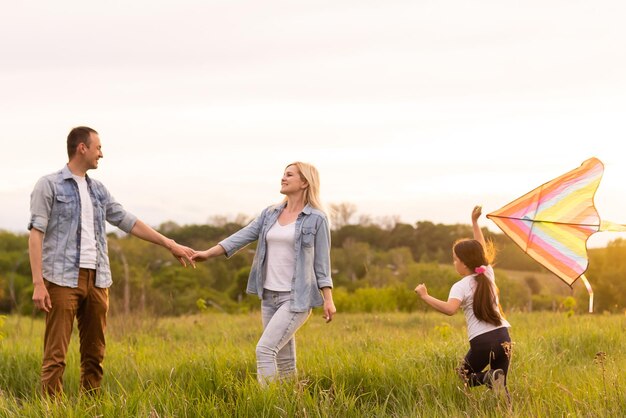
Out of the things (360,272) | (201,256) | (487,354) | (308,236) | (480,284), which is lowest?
(360,272)

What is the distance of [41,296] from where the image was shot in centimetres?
611

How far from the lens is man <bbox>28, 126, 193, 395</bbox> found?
6.28m

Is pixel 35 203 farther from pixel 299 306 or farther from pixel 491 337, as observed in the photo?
pixel 491 337

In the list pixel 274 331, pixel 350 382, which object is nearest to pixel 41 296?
pixel 274 331

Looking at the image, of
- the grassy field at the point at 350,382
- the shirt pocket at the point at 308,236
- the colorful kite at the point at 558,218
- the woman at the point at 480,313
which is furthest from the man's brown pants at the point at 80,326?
the colorful kite at the point at 558,218

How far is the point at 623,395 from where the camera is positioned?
17.5ft

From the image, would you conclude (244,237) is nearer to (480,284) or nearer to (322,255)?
(322,255)

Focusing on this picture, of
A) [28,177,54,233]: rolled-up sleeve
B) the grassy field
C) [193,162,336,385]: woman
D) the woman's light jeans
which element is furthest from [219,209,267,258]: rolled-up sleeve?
[28,177,54,233]: rolled-up sleeve

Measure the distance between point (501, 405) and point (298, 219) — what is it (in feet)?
7.18

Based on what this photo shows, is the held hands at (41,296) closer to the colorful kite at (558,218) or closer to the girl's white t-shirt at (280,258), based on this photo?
the girl's white t-shirt at (280,258)

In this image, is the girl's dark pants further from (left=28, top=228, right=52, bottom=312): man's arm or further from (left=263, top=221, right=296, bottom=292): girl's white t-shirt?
(left=28, top=228, right=52, bottom=312): man's arm

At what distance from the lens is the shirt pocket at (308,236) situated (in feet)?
20.5

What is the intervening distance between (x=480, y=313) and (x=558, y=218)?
1202 millimetres

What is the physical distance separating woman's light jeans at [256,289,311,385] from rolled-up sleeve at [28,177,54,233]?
76.8 inches
